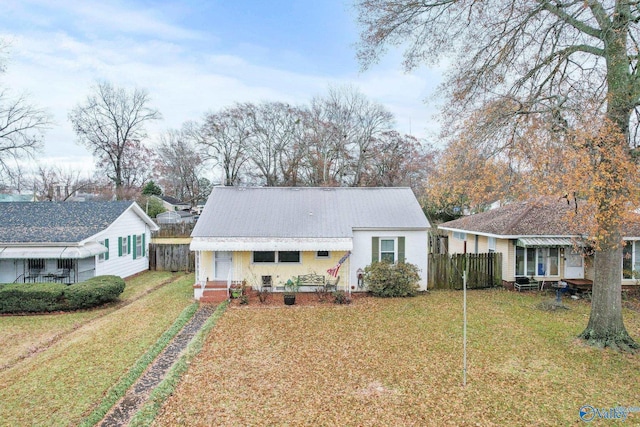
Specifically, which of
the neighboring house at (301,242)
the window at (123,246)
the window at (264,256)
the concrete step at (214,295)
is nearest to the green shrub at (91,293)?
the neighboring house at (301,242)

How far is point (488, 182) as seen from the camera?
9.15m

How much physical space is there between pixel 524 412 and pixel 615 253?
17.4ft

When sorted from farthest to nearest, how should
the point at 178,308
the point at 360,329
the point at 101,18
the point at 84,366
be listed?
1. the point at 101,18
2. the point at 178,308
3. the point at 360,329
4. the point at 84,366

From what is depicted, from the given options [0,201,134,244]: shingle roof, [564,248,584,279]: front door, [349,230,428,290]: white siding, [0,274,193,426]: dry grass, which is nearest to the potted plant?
[349,230,428,290]: white siding

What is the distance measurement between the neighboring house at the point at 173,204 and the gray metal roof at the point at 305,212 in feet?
120

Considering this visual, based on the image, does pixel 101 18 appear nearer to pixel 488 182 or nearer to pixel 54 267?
pixel 54 267

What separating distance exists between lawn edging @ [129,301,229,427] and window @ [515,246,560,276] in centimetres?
1442

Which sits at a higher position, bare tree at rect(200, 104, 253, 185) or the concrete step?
bare tree at rect(200, 104, 253, 185)

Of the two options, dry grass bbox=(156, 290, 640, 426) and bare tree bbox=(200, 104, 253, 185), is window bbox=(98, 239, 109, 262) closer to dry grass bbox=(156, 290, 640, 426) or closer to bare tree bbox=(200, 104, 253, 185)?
dry grass bbox=(156, 290, 640, 426)

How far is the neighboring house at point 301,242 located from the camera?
1483 cm

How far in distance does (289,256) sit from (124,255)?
34.4 feet

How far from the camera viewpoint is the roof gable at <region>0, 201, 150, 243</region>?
1573cm

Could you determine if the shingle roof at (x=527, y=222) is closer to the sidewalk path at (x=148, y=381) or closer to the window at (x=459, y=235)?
the window at (x=459, y=235)

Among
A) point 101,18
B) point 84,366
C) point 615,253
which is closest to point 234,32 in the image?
point 101,18
